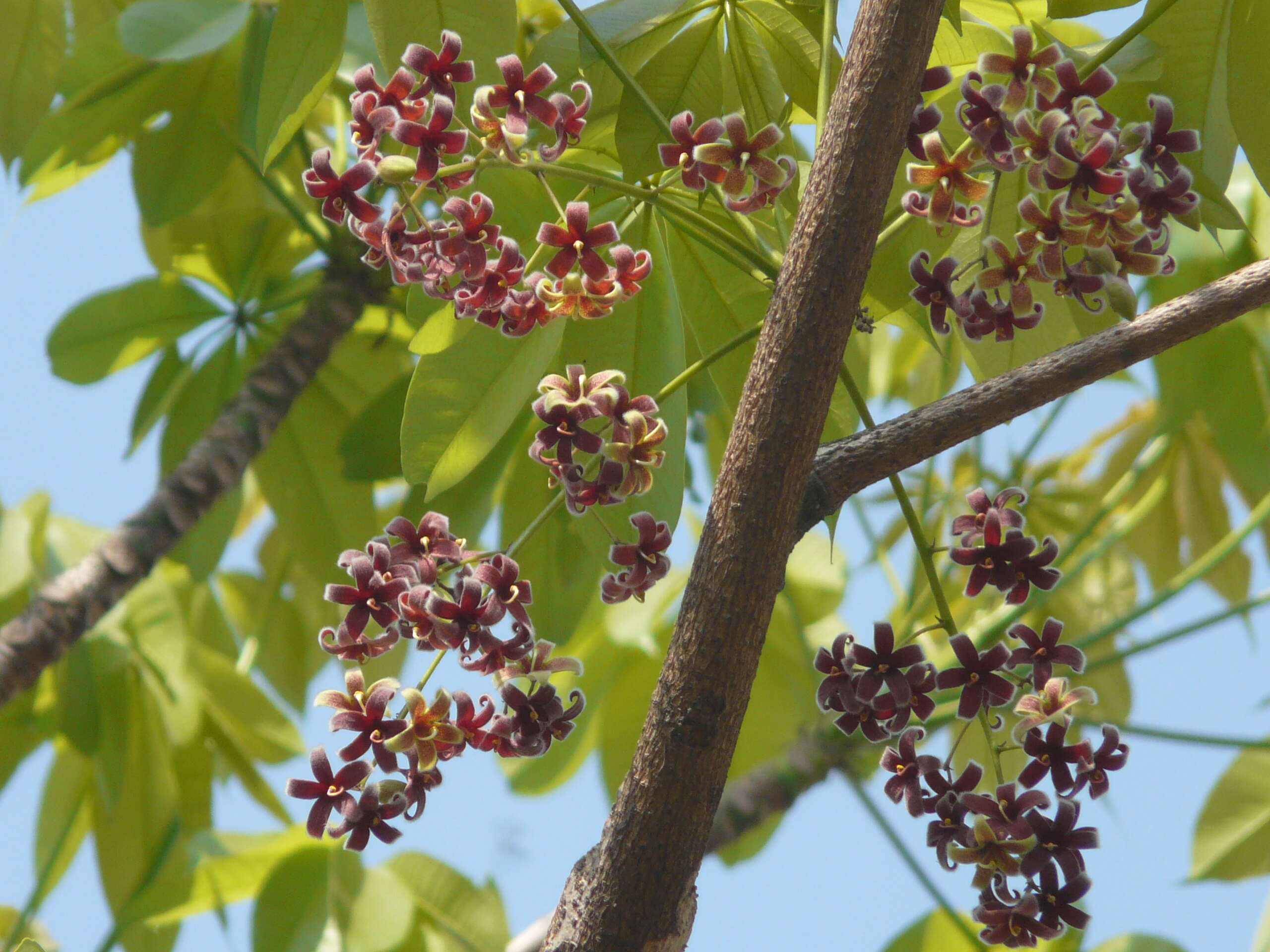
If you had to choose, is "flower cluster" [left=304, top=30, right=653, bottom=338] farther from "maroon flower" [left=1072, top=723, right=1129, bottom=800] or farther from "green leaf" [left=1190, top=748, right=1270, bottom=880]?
"green leaf" [left=1190, top=748, right=1270, bottom=880]

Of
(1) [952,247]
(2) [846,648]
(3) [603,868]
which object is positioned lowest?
(3) [603,868]

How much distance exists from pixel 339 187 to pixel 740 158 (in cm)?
29

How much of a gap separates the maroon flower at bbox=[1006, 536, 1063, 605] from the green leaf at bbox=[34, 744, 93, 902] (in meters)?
1.71

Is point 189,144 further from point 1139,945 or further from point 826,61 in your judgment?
point 1139,945

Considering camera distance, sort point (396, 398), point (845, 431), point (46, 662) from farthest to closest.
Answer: point (396, 398) → point (46, 662) → point (845, 431)

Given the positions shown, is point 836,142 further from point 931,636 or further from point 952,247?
point 931,636

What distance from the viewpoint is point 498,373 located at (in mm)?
1020

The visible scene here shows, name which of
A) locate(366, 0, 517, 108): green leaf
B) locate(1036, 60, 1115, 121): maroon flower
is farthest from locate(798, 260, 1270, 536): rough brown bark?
locate(366, 0, 517, 108): green leaf

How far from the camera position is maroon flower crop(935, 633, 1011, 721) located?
2.56 ft

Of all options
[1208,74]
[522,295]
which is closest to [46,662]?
[522,295]

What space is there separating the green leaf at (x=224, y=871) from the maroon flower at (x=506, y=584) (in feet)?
3.47

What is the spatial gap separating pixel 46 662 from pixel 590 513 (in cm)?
101

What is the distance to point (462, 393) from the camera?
1.02m

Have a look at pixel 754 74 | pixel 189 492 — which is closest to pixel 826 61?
pixel 754 74
